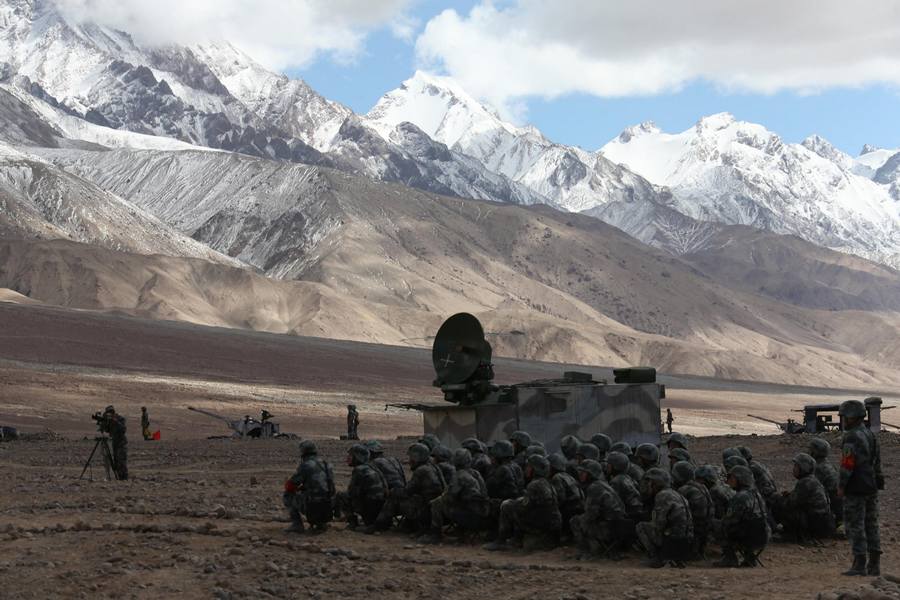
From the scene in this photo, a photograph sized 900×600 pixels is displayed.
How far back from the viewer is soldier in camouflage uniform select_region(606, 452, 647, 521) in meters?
16.6

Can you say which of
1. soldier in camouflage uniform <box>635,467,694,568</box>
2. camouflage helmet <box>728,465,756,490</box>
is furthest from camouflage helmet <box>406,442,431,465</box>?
camouflage helmet <box>728,465,756,490</box>

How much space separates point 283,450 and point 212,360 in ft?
180

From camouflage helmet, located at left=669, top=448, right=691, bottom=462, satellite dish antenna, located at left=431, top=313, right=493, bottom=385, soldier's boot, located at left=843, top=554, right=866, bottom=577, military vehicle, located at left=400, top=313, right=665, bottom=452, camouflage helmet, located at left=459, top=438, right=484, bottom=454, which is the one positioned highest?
satellite dish antenna, located at left=431, top=313, right=493, bottom=385

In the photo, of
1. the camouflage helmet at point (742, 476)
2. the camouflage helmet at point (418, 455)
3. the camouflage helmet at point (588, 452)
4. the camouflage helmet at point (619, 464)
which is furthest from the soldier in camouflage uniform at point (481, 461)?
the camouflage helmet at point (742, 476)

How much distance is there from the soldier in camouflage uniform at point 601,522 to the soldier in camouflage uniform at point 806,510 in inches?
109

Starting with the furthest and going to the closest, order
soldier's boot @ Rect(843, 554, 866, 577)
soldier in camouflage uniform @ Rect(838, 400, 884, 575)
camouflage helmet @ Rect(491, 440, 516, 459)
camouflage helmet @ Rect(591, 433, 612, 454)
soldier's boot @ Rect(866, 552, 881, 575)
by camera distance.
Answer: camouflage helmet @ Rect(591, 433, 612, 454) < camouflage helmet @ Rect(491, 440, 516, 459) < soldier's boot @ Rect(843, 554, 866, 577) < soldier's boot @ Rect(866, 552, 881, 575) < soldier in camouflage uniform @ Rect(838, 400, 884, 575)

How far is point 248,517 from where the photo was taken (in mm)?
19203

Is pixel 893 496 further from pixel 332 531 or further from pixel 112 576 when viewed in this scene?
pixel 112 576

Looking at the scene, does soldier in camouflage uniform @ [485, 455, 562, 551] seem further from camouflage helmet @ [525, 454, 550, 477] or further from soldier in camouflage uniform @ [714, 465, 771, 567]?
soldier in camouflage uniform @ [714, 465, 771, 567]

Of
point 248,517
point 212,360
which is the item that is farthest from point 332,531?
point 212,360

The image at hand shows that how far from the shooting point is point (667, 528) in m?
15.6

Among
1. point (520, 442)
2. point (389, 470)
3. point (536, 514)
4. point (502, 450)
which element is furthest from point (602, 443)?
point (536, 514)

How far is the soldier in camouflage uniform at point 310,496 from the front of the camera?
17.8 metres

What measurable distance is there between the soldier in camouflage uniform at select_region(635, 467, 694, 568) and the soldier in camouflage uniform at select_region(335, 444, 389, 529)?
4077mm
